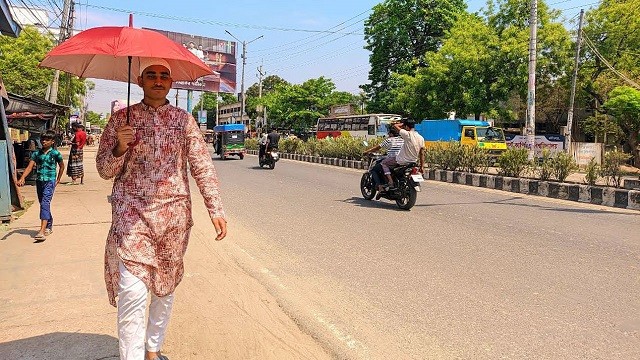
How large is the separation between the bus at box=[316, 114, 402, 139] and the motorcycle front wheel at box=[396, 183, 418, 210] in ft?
74.6

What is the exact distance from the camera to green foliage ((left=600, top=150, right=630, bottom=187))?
12555 millimetres

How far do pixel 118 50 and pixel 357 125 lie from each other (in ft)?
118

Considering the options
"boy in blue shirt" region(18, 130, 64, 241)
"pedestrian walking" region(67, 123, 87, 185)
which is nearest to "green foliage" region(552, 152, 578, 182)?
"boy in blue shirt" region(18, 130, 64, 241)

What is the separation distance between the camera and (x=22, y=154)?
574 inches

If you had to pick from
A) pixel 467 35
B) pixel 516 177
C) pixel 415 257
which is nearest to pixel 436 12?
pixel 467 35

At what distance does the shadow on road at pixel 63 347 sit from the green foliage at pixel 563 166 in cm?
1264

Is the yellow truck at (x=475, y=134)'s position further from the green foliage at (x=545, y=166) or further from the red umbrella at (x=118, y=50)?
the red umbrella at (x=118, y=50)

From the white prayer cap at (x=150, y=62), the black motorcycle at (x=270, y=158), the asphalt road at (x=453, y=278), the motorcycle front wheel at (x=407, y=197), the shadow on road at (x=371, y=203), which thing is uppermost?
the white prayer cap at (x=150, y=62)

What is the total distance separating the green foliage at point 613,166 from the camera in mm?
12555

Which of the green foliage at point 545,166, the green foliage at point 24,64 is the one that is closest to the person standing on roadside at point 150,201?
the green foliage at point 545,166

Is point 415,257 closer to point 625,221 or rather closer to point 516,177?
point 625,221

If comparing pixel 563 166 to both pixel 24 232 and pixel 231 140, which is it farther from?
pixel 231 140

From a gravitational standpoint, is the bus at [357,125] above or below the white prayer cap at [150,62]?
above

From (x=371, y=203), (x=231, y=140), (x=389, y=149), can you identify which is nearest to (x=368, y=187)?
(x=371, y=203)
